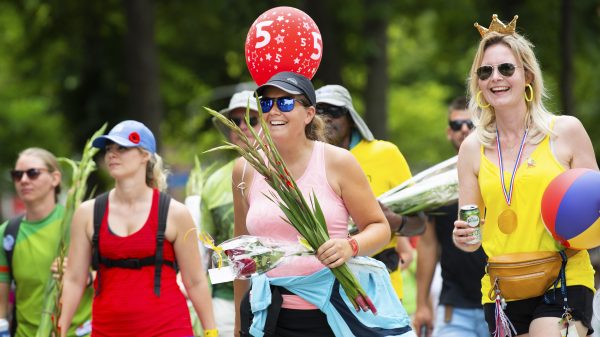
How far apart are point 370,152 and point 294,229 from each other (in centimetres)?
243

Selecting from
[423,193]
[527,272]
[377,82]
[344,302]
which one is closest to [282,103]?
[344,302]

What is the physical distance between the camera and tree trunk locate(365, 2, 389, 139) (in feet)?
81.7

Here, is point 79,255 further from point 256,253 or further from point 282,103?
point 282,103

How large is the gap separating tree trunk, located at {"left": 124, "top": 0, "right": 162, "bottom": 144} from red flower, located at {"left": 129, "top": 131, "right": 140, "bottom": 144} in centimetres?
1382

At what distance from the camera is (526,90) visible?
234 inches

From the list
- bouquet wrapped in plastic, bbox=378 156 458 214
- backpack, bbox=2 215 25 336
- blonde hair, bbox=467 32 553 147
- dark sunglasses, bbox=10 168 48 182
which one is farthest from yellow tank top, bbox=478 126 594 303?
dark sunglasses, bbox=10 168 48 182

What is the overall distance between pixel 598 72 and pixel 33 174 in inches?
817

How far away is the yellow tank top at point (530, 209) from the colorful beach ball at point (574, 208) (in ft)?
0.41

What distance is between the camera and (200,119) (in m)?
27.6

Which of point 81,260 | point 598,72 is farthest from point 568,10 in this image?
point 81,260

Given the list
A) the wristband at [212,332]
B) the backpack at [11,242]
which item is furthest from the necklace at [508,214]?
the backpack at [11,242]

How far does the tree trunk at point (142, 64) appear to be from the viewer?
68.4ft

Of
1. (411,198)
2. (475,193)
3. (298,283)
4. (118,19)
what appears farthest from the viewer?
(118,19)

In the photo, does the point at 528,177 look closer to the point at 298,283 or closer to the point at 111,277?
the point at 298,283
